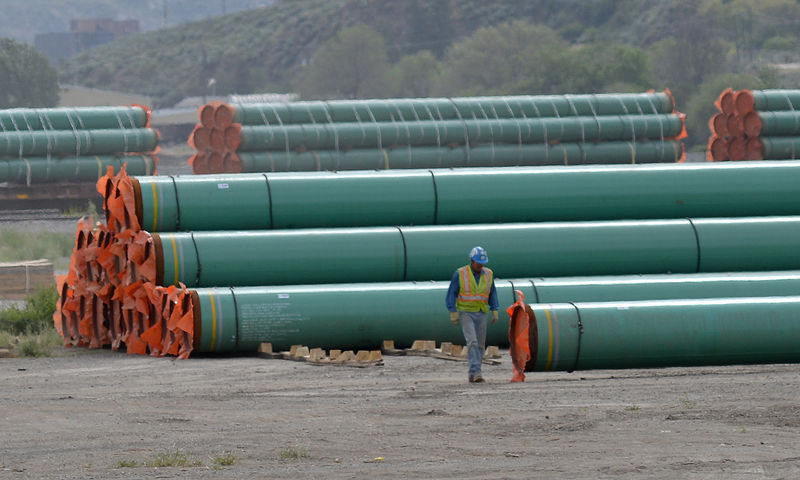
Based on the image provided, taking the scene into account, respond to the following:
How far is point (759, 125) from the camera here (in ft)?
127

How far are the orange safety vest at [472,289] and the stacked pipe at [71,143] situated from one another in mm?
24978

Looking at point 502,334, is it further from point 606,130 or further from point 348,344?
point 606,130

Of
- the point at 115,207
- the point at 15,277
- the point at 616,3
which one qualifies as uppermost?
the point at 616,3

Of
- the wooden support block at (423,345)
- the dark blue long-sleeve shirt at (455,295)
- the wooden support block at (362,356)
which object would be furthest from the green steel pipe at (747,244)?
the wooden support block at (362,356)

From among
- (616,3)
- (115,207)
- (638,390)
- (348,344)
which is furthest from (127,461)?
(616,3)

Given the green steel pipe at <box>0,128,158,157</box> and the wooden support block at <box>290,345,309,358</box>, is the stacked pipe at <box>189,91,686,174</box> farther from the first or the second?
the wooden support block at <box>290,345,309,358</box>

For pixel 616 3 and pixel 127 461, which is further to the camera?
pixel 616 3

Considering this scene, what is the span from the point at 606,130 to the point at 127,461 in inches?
1235

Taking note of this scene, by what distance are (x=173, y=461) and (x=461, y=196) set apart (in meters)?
9.20

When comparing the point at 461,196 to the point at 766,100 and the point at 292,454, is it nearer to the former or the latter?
the point at 292,454

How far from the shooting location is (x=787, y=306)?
611 inches

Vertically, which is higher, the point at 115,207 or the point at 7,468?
the point at 115,207

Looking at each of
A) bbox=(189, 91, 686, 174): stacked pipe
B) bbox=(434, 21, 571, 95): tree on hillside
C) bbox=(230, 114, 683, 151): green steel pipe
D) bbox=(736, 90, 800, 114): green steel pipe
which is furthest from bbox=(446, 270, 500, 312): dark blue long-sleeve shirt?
bbox=(434, 21, 571, 95): tree on hillside

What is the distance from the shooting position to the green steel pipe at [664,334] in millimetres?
14695
